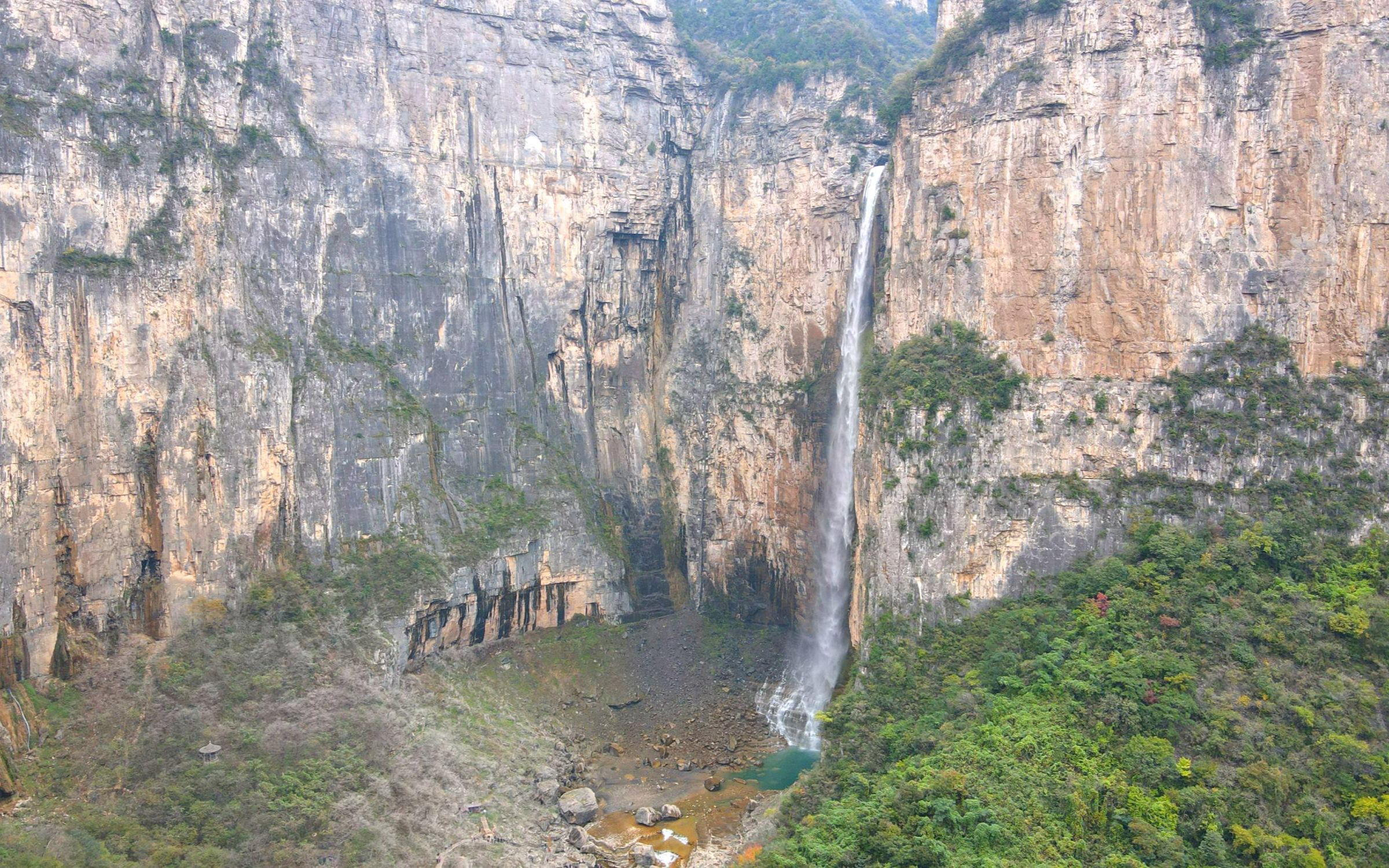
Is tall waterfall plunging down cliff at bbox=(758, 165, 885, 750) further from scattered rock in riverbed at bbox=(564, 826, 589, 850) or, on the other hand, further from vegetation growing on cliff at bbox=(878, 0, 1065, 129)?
scattered rock in riverbed at bbox=(564, 826, 589, 850)

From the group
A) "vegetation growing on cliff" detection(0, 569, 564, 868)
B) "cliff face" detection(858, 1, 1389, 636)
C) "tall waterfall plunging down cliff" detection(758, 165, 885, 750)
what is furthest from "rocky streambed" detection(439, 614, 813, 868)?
"cliff face" detection(858, 1, 1389, 636)

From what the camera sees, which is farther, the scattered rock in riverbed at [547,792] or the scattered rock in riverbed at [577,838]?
the scattered rock in riverbed at [547,792]

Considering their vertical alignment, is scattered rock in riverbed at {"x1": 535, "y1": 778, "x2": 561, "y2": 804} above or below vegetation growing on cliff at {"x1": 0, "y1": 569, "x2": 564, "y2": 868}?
below

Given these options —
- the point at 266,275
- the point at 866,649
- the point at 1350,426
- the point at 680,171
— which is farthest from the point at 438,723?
the point at 1350,426

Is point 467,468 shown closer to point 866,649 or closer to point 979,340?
point 866,649

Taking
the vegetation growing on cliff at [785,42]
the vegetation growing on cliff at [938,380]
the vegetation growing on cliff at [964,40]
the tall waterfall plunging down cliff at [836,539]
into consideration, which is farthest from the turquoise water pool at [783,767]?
the vegetation growing on cliff at [785,42]

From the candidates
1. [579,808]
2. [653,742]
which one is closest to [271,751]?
[579,808]

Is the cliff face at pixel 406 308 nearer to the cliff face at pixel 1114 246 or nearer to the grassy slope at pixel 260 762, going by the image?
the grassy slope at pixel 260 762
